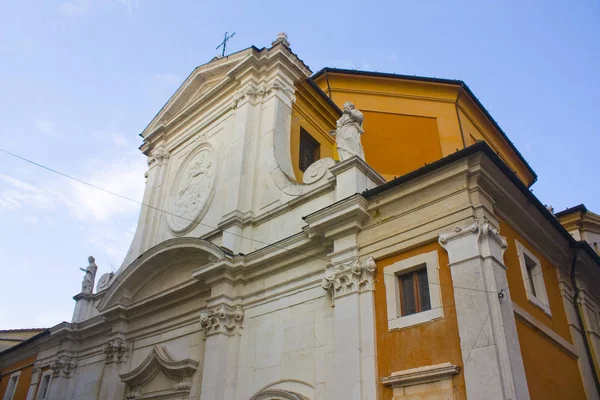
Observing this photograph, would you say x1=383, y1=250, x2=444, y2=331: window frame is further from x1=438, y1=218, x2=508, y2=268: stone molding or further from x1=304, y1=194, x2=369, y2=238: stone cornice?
x1=304, y1=194, x2=369, y2=238: stone cornice

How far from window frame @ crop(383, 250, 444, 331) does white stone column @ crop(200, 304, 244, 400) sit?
3328 millimetres

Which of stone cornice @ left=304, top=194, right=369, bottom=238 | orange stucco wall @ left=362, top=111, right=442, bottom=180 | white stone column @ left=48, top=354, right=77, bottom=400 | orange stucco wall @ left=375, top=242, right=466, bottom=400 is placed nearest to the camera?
orange stucco wall @ left=375, top=242, right=466, bottom=400

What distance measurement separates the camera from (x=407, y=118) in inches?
563

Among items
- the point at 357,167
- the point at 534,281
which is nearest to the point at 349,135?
the point at 357,167

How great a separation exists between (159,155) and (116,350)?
559cm

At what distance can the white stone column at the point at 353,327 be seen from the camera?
7578mm

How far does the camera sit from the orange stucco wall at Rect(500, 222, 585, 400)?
296 inches

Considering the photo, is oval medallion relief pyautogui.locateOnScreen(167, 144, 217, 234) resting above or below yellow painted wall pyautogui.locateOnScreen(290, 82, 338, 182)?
below

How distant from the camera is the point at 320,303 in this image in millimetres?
8984

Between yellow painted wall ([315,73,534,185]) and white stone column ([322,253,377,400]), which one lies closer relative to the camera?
white stone column ([322,253,377,400])

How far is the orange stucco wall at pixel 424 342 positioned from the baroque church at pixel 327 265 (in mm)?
26

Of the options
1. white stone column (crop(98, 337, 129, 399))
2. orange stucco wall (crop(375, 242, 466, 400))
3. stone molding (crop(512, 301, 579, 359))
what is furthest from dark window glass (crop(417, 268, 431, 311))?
white stone column (crop(98, 337, 129, 399))

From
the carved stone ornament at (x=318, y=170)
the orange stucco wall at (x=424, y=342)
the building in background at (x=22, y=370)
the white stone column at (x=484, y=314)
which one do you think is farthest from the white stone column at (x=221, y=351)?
the building in background at (x=22, y=370)

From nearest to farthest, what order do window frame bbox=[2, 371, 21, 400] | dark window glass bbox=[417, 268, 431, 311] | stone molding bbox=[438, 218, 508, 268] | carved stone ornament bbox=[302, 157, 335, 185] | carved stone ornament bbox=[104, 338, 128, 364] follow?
stone molding bbox=[438, 218, 508, 268], dark window glass bbox=[417, 268, 431, 311], carved stone ornament bbox=[302, 157, 335, 185], carved stone ornament bbox=[104, 338, 128, 364], window frame bbox=[2, 371, 21, 400]
